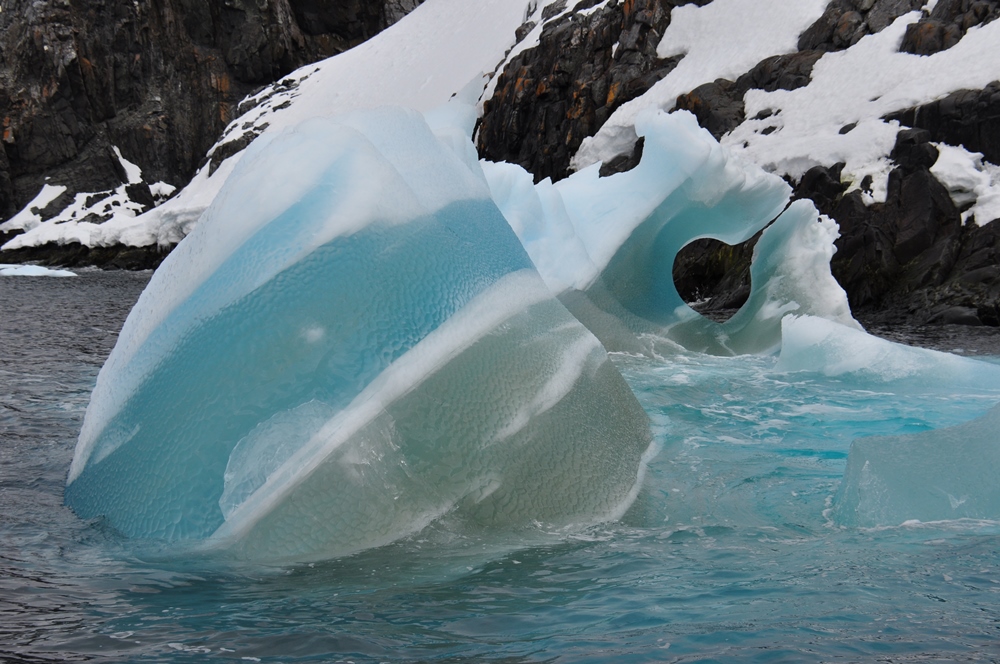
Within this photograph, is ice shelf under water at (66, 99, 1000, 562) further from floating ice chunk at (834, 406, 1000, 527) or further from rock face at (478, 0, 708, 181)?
rock face at (478, 0, 708, 181)

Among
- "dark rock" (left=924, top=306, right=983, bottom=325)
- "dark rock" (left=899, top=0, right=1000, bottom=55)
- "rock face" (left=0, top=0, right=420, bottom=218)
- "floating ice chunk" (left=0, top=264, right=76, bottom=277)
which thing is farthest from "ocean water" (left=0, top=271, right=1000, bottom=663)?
"rock face" (left=0, top=0, right=420, bottom=218)

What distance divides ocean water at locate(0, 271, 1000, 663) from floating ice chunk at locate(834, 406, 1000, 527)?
0.43ft

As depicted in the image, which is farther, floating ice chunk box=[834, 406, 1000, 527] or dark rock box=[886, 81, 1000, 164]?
dark rock box=[886, 81, 1000, 164]

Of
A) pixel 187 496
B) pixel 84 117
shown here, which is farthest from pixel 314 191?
pixel 84 117

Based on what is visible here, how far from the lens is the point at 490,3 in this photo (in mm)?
42625

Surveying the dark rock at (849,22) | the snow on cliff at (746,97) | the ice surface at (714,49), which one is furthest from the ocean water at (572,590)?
the dark rock at (849,22)

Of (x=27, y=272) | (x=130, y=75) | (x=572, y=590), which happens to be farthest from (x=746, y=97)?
(x=130, y=75)

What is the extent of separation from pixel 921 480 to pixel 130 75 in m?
47.4

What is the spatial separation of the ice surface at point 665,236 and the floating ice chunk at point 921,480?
516 centimetres

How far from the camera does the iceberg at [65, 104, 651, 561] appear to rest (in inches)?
127

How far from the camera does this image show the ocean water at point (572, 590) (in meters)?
2.28

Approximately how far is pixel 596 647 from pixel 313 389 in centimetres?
158

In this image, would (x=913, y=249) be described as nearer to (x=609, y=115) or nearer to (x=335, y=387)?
(x=609, y=115)

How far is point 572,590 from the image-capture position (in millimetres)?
2785
